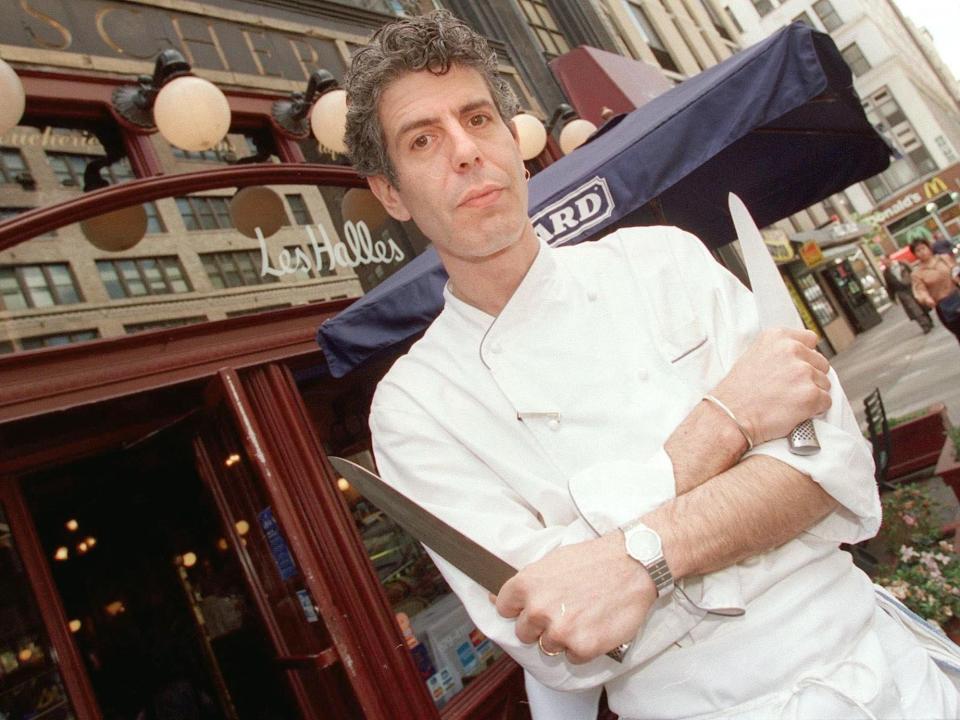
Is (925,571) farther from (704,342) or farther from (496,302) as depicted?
(496,302)

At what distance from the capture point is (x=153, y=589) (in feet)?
29.3

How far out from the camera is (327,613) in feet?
11.1

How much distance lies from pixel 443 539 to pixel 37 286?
133 inches

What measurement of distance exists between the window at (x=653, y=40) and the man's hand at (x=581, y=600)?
60.3 feet

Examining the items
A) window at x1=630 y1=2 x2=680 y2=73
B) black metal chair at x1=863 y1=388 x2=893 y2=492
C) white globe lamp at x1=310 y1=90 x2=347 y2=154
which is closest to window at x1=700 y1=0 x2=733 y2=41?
window at x1=630 y1=2 x2=680 y2=73

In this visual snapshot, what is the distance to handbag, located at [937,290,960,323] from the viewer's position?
7.55 meters

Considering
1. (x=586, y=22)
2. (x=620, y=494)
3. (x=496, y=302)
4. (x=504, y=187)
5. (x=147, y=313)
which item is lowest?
(x=620, y=494)

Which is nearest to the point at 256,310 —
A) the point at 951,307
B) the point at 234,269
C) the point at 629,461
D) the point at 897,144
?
the point at 234,269

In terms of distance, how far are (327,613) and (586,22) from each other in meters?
10.5

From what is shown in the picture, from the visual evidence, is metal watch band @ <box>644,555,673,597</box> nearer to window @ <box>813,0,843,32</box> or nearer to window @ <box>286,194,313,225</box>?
window @ <box>286,194,313,225</box>

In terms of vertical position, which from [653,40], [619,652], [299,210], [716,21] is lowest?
[619,652]

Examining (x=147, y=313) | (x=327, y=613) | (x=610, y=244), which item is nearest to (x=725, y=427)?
(x=610, y=244)

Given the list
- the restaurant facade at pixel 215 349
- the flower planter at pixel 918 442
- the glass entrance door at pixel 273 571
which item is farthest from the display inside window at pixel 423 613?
the flower planter at pixel 918 442

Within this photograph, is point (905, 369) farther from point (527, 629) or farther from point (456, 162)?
point (527, 629)
